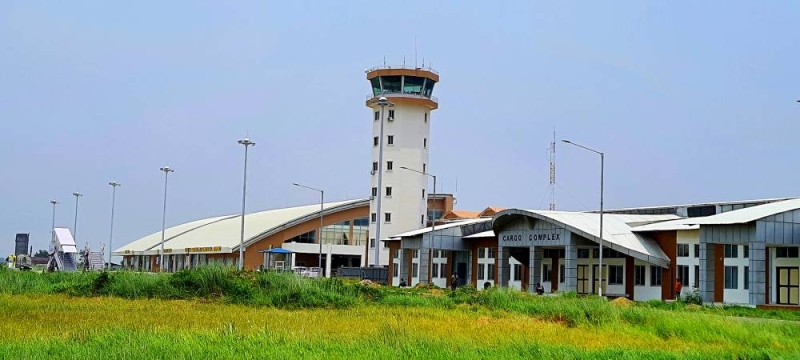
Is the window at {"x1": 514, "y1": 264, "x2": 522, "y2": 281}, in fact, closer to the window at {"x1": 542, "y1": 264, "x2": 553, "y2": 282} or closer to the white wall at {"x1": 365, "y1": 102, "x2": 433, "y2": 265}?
the window at {"x1": 542, "y1": 264, "x2": 553, "y2": 282}

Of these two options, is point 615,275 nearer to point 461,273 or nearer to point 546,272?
point 546,272

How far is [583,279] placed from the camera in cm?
6725

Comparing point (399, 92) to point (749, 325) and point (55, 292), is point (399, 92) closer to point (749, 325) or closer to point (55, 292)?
point (55, 292)

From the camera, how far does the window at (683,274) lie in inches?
2215

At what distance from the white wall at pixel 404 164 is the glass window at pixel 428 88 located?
1467 millimetres

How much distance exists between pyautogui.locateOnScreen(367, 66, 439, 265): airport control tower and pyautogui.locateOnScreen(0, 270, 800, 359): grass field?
47.9 metres

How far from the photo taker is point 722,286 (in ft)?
173

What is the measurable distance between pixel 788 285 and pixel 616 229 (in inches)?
509

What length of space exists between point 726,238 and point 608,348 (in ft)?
98.8

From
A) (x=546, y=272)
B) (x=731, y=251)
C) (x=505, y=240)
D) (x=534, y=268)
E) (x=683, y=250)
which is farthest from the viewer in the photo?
(x=546, y=272)

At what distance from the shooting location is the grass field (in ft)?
63.1

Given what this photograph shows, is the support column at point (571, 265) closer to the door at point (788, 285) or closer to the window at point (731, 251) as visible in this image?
the window at point (731, 251)

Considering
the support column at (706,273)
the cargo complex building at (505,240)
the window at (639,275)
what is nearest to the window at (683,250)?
the cargo complex building at (505,240)

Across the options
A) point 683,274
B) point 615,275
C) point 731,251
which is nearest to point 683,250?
point 683,274
